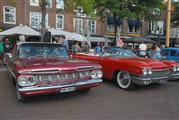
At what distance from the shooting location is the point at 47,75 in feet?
18.6

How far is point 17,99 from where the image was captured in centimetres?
643

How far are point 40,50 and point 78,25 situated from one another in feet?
88.1

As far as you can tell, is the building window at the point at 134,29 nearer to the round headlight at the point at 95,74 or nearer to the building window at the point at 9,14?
the building window at the point at 9,14

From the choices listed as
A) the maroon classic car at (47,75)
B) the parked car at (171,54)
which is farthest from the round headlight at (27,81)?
the parked car at (171,54)

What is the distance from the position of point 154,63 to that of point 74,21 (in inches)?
1044

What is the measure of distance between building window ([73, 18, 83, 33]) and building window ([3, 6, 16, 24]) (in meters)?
8.36

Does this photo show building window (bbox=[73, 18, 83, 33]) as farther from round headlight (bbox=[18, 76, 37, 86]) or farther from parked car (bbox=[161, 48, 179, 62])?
round headlight (bbox=[18, 76, 37, 86])

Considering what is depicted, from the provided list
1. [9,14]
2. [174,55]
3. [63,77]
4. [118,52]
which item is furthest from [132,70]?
[9,14]

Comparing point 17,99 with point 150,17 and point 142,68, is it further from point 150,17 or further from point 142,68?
point 150,17

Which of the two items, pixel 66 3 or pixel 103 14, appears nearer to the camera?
pixel 66 3

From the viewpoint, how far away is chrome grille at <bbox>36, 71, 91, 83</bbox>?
5645 millimetres

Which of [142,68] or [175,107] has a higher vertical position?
[142,68]

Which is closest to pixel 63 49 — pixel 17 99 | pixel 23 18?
pixel 17 99

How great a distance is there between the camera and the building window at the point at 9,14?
2830 centimetres
